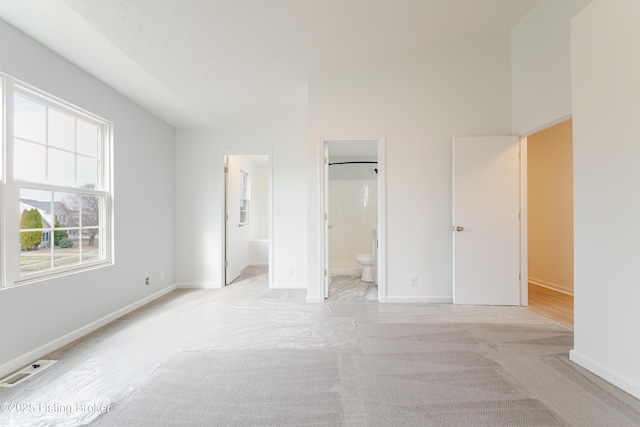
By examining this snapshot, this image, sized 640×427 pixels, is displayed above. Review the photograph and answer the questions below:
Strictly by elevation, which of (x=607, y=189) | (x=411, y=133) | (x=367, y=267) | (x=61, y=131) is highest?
(x=411, y=133)

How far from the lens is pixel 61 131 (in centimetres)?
229

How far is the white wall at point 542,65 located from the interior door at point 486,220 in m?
0.35

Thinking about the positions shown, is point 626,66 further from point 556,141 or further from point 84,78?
point 84,78

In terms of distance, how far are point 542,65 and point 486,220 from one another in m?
1.65

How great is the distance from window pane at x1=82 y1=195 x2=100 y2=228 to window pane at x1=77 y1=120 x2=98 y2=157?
17.0 inches

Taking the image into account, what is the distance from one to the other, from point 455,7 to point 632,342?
9.50 feet

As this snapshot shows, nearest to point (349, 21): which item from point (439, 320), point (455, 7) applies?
point (455, 7)

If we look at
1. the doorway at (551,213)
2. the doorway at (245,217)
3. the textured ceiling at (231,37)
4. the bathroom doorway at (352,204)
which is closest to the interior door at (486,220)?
the doorway at (551,213)

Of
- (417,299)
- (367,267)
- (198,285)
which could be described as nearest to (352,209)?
(367,267)

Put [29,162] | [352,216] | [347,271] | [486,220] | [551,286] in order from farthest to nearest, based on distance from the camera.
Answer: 1. [352,216]
2. [347,271]
3. [551,286]
4. [486,220]
5. [29,162]

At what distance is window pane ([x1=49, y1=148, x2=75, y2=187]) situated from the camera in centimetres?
219

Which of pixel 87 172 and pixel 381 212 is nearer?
pixel 87 172

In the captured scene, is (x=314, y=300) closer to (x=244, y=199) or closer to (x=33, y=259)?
(x=33, y=259)

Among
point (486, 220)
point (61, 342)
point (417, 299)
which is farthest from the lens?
point (417, 299)
